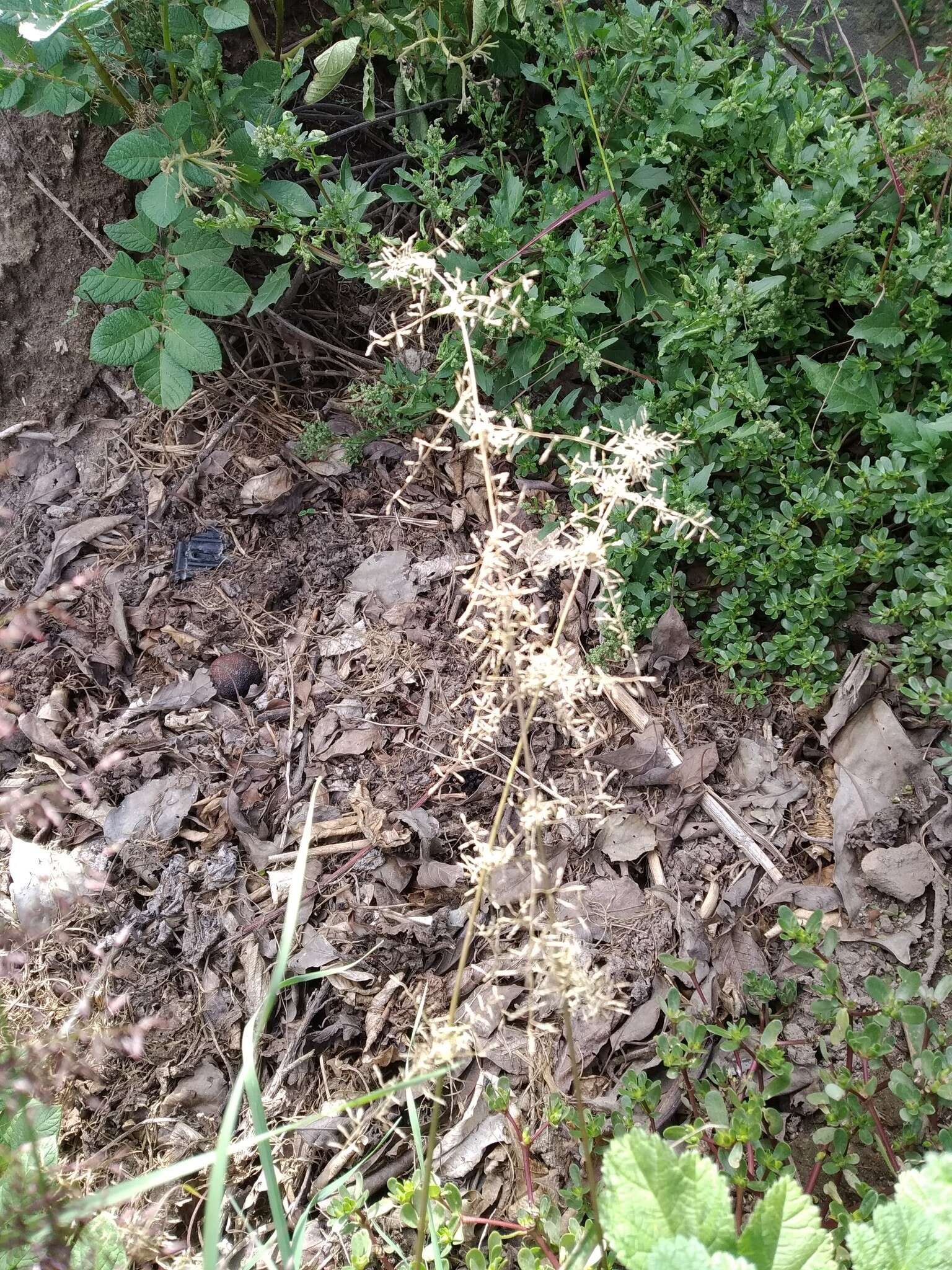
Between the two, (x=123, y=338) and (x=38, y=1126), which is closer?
(x=38, y=1126)

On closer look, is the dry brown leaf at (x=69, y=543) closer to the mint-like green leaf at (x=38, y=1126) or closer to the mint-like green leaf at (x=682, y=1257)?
the mint-like green leaf at (x=38, y=1126)

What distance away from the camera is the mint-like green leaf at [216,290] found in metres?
2.37

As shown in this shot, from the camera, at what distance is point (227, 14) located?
2.12 m

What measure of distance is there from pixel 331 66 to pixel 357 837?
1.91 metres

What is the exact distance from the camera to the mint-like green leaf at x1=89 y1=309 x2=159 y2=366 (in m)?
2.27

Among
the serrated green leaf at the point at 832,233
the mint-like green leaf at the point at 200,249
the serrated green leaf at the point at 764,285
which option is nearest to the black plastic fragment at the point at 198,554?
the mint-like green leaf at the point at 200,249

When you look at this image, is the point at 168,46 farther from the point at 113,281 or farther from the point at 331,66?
the point at 113,281

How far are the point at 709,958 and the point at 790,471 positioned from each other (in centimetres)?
118

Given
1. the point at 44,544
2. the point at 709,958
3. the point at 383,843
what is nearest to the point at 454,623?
the point at 383,843

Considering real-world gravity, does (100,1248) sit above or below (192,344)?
below

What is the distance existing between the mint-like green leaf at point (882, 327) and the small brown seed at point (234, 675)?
181 cm

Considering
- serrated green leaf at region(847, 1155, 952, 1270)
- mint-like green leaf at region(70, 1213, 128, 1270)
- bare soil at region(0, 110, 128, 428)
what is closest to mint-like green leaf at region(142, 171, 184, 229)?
bare soil at region(0, 110, 128, 428)

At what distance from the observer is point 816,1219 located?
1181mm

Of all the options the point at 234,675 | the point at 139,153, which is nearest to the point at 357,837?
the point at 234,675
